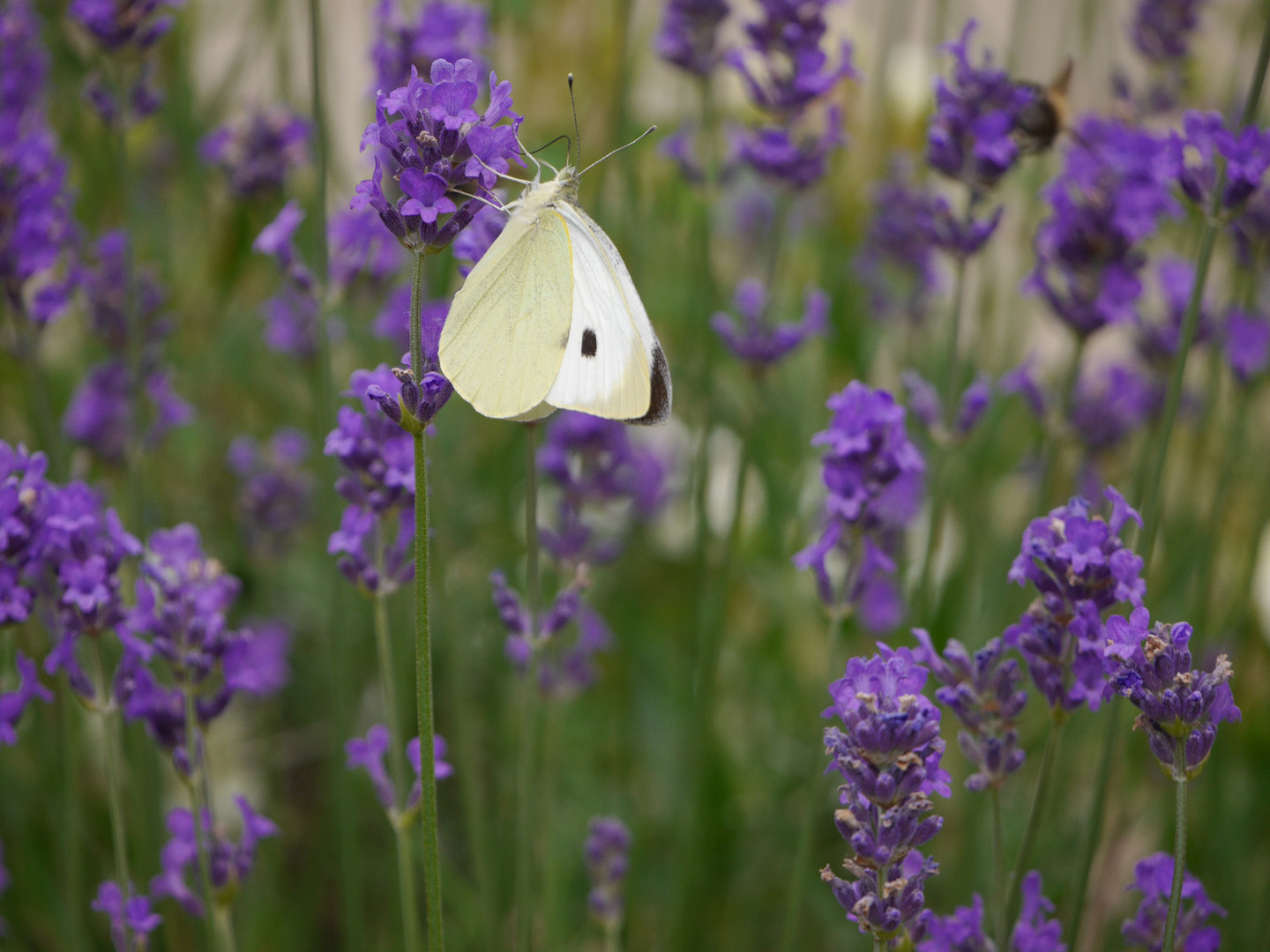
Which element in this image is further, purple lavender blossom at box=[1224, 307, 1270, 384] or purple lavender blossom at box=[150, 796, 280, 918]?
purple lavender blossom at box=[1224, 307, 1270, 384]

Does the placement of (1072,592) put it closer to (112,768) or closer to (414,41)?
(112,768)

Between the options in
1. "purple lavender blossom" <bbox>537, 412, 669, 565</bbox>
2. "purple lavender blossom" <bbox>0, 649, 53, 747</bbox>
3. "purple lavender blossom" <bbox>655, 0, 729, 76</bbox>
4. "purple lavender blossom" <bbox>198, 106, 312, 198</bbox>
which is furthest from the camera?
"purple lavender blossom" <bbox>198, 106, 312, 198</bbox>

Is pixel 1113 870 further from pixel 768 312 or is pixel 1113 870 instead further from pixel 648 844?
pixel 768 312

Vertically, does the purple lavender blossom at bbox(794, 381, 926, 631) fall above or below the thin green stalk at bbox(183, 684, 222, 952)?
above

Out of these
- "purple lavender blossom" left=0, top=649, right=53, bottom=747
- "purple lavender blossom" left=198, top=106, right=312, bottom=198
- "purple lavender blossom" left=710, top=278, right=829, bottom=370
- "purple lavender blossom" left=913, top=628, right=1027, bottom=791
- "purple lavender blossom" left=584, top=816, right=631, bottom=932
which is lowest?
"purple lavender blossom" left=584, top=816, right=631, bottom=932

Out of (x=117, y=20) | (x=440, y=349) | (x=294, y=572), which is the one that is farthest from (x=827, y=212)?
(x=440, y=349)

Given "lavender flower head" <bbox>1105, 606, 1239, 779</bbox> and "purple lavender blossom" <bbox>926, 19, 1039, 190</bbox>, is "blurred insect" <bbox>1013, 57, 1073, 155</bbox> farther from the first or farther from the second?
"lavender flower head" <bbox>1105, 606, 1239, 779</bbox>

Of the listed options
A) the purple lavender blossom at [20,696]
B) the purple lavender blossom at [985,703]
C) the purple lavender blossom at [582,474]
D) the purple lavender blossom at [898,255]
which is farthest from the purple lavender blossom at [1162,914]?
the purple lavender blossom at [898,255]

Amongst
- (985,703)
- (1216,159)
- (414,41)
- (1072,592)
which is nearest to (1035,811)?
(985,703)

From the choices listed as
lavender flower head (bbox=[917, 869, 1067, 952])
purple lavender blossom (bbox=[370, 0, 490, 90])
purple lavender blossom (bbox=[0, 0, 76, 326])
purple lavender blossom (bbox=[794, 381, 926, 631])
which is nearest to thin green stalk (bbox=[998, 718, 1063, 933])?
lavender flower head (bbox=[917, 869, 1067, 952])
